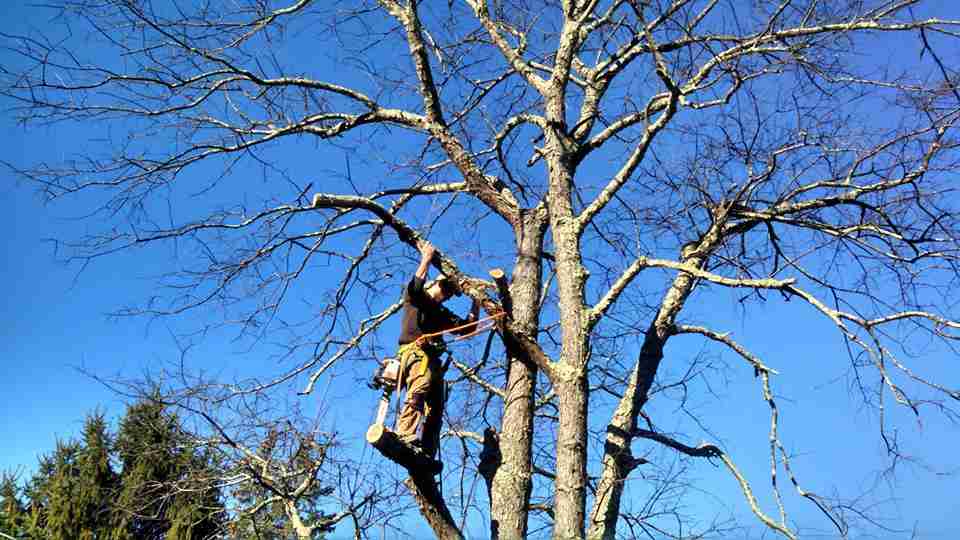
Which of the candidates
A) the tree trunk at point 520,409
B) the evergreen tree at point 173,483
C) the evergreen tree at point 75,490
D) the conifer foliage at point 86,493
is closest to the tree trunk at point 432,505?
the tree trunk at point 520,409

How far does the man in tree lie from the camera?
4820 millimetres

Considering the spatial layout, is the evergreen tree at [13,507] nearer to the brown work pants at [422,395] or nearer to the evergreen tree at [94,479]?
the evergreen tree at [94,479]

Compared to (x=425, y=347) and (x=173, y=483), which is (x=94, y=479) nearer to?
(x=173, y=483)

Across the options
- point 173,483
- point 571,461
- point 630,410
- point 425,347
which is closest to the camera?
point 571,461

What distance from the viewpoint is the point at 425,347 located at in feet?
16.3

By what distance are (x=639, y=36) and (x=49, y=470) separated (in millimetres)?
19667

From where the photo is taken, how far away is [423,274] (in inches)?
194

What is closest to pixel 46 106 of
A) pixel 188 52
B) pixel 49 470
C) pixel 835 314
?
pixel 188 52

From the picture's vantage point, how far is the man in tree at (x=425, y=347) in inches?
190

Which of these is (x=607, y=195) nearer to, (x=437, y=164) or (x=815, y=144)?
(x=437, y=164)

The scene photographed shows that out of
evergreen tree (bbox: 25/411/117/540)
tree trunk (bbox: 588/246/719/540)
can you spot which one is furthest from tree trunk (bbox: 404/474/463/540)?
evergreen tree (bbox: 25/411/117/540)

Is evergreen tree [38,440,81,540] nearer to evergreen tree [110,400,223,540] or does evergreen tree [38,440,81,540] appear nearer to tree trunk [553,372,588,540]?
evergreen tree [110,400,223,540]

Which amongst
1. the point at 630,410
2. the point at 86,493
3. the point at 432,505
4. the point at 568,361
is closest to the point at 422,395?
the point at 432,505

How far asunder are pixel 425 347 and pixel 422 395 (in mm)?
321
